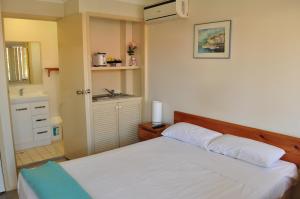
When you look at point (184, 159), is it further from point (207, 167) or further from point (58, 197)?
point (58, 197)

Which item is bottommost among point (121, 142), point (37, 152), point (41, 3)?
point (37, 152)

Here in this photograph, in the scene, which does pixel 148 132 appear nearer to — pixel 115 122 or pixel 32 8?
pixel 115 122

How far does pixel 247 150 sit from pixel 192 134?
25.1 inches

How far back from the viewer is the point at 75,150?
358 centimetres

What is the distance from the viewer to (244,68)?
259 centimetres

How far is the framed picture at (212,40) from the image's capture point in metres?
2.70

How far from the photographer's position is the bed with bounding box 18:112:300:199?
1.82 meters

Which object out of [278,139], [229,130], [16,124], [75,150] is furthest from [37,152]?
[278,139]

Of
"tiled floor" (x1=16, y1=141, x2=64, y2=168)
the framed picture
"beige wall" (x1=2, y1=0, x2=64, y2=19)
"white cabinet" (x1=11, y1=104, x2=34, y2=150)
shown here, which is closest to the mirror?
"white cabinet" (x1=11, y1=104, x2=34, y2=150)

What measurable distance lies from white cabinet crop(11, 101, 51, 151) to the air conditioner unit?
7.48ft

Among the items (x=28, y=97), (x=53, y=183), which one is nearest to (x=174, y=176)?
(x=53, y=183)

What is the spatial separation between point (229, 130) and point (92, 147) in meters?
1.73

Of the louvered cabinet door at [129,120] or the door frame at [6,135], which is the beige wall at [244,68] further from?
the door frame at [6,135]

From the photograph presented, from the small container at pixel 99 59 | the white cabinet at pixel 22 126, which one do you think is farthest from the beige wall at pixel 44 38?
the small container at pixel 99 59
